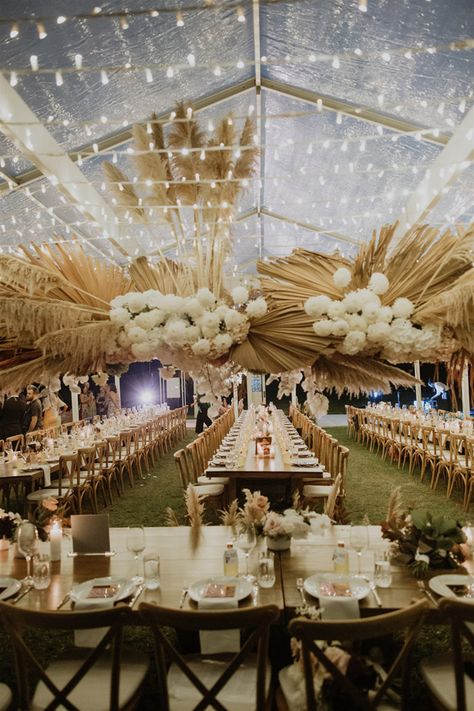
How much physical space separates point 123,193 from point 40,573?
1829mm

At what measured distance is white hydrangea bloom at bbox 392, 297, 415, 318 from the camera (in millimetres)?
2064

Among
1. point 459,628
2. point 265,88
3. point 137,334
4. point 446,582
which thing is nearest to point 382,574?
point 446,582

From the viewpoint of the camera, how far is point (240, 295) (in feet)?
7.15

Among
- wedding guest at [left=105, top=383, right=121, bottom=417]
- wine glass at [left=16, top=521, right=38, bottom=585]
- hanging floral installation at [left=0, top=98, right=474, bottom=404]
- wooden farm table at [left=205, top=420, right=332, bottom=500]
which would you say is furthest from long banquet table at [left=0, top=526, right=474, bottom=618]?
wedding guest at [left=105, top=383, right=121, bottom=417]

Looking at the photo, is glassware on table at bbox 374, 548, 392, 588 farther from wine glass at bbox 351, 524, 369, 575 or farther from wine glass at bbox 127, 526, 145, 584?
wine glass at bbox 127, 526, 145, 584

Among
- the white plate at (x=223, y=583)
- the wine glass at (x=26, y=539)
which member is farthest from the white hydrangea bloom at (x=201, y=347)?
the wine glass at (x=26, y=539)

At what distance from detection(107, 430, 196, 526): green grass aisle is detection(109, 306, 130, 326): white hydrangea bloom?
4721 mm

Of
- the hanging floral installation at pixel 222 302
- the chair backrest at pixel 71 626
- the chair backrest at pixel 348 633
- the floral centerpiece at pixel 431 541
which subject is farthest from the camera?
the floral centerpiece at pixel 431 541

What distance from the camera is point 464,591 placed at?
8.38 ft

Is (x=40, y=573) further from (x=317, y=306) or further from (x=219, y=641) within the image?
(x=317, y=306)

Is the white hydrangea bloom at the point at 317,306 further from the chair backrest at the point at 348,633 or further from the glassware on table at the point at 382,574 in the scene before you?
the glassware on table at the point at 382,574

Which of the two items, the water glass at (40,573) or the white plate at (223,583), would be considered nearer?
the white plate at (223,583)

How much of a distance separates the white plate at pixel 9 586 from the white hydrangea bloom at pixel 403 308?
214 cm

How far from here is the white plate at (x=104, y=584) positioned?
2545mm
